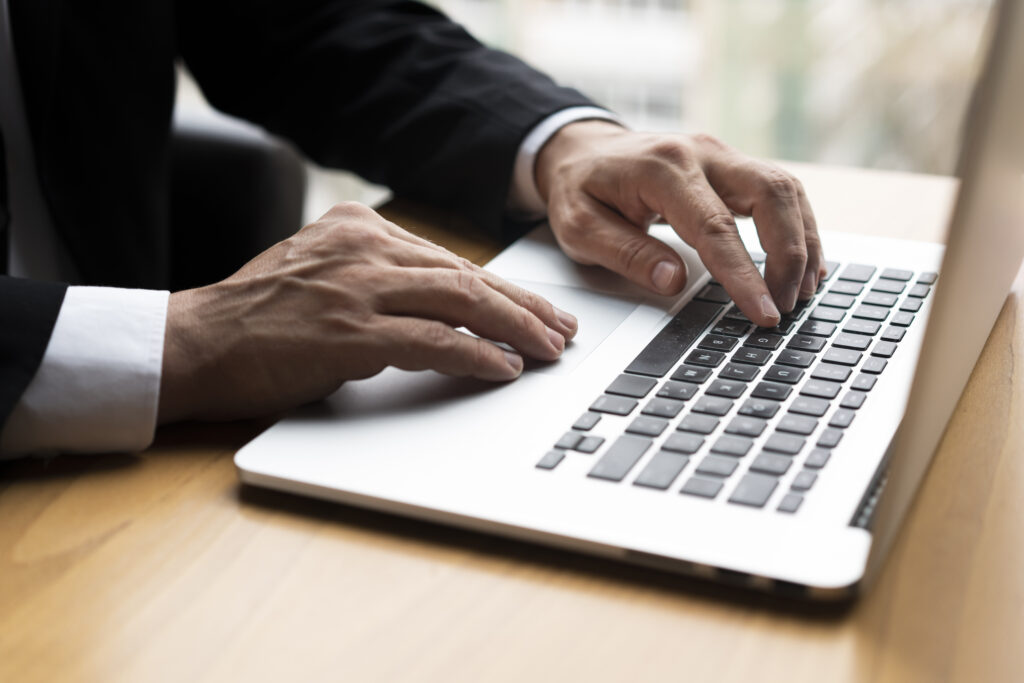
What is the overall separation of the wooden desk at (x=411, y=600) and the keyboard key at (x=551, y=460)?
48 mm

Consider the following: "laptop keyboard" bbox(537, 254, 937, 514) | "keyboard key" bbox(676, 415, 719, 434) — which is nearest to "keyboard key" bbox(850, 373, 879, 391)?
"laptop keyboard" bbox(537, 254, 937, 514)

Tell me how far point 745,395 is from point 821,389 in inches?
1.8

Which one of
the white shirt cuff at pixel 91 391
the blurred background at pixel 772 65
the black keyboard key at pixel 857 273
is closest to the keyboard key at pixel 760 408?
the black keyboard key at pixel 857 273

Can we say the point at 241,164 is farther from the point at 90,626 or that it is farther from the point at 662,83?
the point at 662,83

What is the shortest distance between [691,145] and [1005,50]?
1.33ft

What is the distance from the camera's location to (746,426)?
55 cm

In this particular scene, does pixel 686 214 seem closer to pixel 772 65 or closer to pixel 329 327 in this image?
pixel 329 327

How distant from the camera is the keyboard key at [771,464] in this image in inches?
20.2

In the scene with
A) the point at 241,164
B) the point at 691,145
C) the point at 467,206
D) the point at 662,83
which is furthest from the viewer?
the point at 662,83

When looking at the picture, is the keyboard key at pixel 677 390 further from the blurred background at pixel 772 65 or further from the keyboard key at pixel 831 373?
the blurred background at pixel 772 65

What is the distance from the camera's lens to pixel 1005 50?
1.40 ft

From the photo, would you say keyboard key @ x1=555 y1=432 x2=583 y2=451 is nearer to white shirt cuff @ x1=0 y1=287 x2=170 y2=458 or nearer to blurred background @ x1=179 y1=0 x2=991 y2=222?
white shirt cuff @ x1=0 y1=287 x2=170 y2=458

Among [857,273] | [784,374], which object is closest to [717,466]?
[784,374]

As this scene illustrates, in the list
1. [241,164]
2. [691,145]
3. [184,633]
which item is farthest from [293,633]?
[241,164]
